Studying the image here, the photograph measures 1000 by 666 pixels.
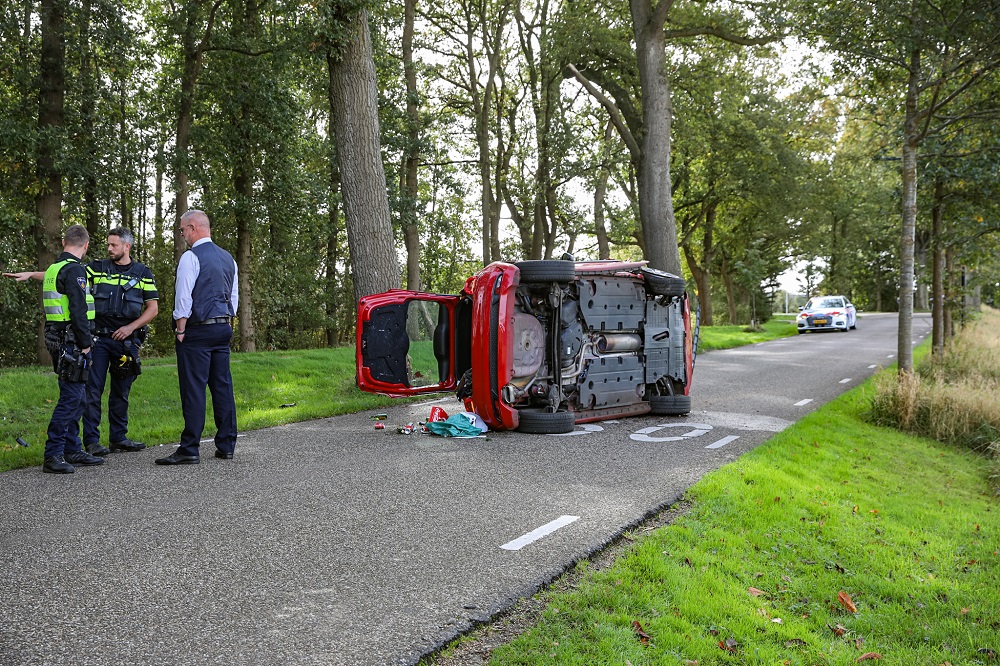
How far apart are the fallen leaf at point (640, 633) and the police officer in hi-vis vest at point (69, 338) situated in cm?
479

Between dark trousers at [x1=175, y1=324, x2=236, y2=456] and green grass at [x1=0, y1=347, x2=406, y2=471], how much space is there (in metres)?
1.27

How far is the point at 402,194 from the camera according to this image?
855 inches

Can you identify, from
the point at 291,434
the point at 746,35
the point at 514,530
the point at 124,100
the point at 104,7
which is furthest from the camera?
the point at 124,100

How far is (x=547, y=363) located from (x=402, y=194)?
1520cm

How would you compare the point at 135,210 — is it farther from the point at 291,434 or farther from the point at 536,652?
the point at 536,652

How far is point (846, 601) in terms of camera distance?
3.84 metres

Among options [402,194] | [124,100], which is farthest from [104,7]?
[402,194]

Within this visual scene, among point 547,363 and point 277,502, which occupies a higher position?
point 547,363

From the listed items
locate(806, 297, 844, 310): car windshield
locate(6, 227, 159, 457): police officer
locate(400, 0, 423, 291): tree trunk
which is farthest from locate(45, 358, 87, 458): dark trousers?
locate(806, 297, 844, 310): car windshield

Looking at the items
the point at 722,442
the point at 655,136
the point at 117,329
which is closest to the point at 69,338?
the point at 117,329

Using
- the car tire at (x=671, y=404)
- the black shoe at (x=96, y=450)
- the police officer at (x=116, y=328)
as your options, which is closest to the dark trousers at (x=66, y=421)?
the black shoe at (x=96, y=450)

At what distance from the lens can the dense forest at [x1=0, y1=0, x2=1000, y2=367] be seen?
11008 mm

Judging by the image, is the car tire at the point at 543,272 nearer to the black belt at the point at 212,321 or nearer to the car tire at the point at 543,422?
the car tire at the point at 543,422

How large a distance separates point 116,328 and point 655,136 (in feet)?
39.8
